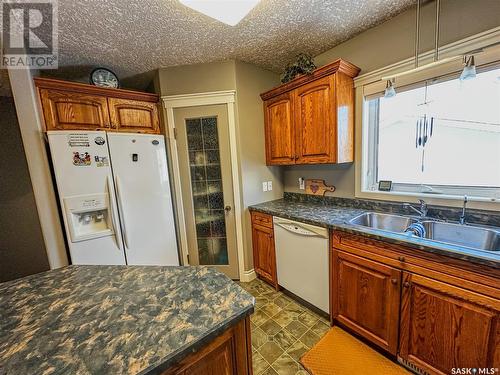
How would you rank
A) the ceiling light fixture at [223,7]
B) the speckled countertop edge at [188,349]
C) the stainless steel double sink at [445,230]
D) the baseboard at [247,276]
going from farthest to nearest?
the baseboard at [247,276] → the stainless steel double sink at [445,230] → the ceiling light fixture at [223,7] → the speckled countertop edge at [188,349]

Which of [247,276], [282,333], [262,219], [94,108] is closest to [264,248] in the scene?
[262,219]

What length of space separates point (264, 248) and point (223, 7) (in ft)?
7.05

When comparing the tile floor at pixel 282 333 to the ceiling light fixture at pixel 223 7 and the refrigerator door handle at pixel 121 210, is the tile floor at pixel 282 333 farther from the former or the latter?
the ceiling light fixture at pixel 223 7

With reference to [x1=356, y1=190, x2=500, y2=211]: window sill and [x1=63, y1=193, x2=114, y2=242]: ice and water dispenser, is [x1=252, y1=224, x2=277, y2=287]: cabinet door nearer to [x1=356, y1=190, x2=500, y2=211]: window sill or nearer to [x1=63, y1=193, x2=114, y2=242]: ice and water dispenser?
[x1=356, y1=190, x2=500, y2=211]: window sill

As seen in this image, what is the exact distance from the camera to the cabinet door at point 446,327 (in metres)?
1.05

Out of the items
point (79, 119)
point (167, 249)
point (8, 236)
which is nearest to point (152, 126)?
point (79, 119)

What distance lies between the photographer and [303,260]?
1939 millimetres

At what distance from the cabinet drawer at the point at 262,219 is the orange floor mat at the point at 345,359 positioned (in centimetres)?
109

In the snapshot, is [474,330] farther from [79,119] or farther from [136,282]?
[79,119]

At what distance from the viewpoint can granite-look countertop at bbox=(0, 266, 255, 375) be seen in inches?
23.6

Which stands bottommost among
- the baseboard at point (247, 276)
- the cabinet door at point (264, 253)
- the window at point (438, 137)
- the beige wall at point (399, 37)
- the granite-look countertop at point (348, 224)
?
the baseboard at point (247, 276)

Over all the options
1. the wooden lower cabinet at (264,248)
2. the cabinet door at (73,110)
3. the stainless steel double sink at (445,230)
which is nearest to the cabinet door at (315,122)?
the stainless steel double sink at (445,230)

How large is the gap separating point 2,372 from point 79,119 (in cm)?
199

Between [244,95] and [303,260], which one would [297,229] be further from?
[244,95]
